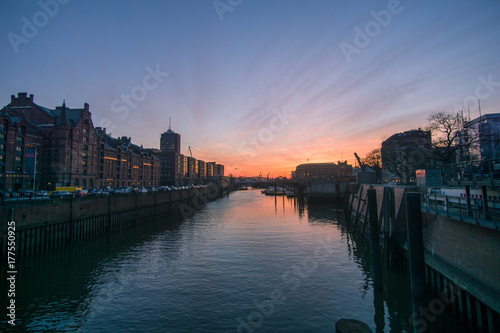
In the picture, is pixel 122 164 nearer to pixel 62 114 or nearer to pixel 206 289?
pixel 62 114

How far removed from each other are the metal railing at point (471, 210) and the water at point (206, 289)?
6.05 meters

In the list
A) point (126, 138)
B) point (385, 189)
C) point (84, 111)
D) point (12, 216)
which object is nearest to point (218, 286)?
point (385, 189)

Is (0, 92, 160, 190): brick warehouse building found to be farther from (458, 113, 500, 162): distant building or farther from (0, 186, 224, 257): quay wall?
(458, 113, 500, 162): distant building

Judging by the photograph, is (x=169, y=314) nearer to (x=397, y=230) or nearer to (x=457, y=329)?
(x=457, y=329)

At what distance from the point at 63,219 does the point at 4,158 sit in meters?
49.5

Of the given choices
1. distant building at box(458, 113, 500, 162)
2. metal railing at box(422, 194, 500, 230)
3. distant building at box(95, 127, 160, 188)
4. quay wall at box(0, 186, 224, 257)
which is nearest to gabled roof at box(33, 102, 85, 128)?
distant building at box(95, 127, 160, 188)

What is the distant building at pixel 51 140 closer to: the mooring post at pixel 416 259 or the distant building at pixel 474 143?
the mooring post at pixel 416 259

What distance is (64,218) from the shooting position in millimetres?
33312

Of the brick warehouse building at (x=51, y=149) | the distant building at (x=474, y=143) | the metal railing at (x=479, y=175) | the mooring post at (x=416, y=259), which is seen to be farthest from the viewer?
the brick warehouse building at (x=51, y=149)

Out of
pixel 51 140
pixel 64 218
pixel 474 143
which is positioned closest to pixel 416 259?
pixel 474 143

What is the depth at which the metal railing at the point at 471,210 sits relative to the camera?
37.9ft

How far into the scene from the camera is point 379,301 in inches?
685

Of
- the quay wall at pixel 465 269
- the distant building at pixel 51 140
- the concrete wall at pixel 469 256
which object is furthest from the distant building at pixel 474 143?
the distant building at pixel 51 140

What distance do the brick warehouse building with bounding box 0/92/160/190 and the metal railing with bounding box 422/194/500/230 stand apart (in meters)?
66.3
